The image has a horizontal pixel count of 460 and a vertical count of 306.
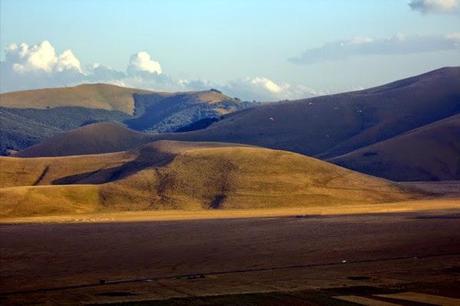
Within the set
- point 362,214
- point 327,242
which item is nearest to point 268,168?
point 362,214

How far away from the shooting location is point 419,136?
6885 inches

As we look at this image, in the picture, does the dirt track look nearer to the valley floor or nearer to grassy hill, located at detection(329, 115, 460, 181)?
the valley floor

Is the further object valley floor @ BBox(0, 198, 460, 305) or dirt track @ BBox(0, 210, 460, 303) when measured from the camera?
dirt track @ BBox(0, 210, 460, 303)

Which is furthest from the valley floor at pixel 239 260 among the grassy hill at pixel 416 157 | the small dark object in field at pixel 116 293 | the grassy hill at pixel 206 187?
the grassy hill at pixel 416 157

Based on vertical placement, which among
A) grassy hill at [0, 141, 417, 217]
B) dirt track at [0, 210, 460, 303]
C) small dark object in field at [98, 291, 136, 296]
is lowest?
dirt track at [0, 210, 460, 303]

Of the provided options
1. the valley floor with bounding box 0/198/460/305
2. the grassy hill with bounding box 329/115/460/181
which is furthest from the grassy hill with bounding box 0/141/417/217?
the grassy hill with bounding box 329/115/460/181

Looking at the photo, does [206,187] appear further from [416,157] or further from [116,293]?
[116,293]

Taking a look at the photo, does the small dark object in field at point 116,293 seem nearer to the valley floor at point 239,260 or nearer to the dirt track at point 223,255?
the valley floor at point 239,260

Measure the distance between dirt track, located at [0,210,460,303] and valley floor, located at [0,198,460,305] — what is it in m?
0.08

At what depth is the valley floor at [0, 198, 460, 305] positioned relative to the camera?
39.1 metres

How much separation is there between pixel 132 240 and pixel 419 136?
377 ft

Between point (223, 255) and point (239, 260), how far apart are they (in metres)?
3.39

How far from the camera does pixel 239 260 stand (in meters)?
54.8

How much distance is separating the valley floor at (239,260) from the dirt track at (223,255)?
0.08 m
